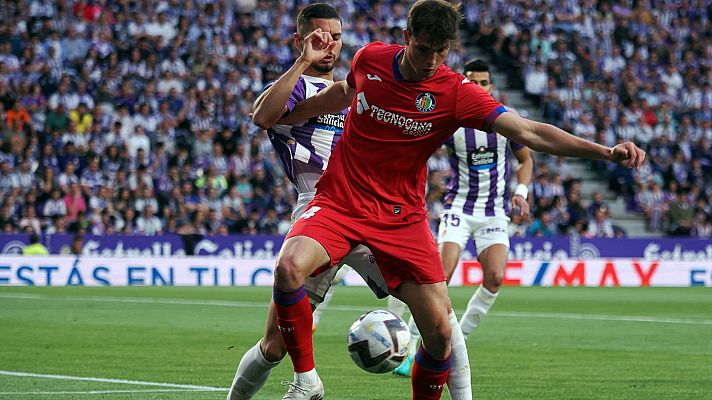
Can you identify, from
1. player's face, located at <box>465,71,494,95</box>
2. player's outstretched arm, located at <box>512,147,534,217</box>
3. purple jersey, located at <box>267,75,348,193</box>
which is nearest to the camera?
purple jersey, located at <box>267,75,348,193</box>

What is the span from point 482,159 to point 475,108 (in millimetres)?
5293

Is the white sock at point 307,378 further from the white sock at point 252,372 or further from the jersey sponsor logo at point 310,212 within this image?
the jersey sponsor logo at point 310,212

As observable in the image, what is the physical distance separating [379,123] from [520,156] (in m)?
5.18

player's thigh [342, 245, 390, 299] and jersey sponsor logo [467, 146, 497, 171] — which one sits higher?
player's thigh [342, 245, 390, 299]

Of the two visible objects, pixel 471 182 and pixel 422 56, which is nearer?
pixel 422 56

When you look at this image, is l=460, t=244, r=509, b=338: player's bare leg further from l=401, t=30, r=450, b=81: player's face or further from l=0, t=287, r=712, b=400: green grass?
l=401, t=30, r=450, b=81: player's face

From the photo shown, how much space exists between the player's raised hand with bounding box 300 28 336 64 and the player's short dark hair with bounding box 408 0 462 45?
0.65 meters

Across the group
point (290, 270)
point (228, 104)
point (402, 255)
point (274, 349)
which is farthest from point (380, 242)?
point (228, 104)

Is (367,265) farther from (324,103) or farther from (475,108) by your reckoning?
(475,108)

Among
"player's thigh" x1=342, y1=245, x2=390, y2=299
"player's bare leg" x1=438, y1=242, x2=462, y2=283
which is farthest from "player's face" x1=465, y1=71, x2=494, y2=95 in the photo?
"player's thigh" x1=342, y1=245, x2=390, y2=299

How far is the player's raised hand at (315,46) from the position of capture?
→ 21.5 feet

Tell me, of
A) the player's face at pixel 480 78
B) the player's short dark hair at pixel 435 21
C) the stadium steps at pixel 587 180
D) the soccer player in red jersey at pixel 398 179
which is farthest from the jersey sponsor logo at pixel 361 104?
the stadium steps at pixel 587 180

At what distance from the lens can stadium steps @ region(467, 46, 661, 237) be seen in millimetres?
29375

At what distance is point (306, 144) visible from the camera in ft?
25.0
